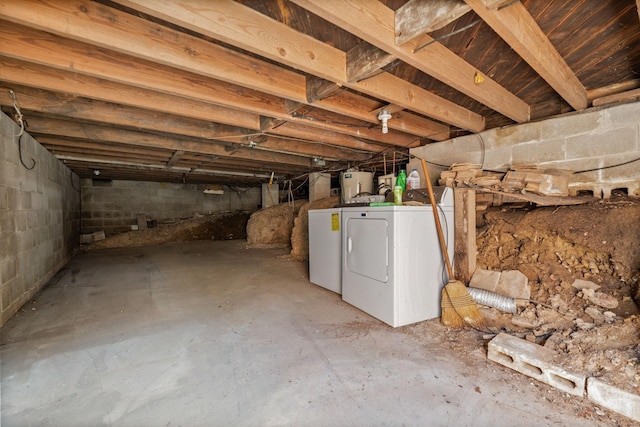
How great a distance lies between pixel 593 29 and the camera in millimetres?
1692

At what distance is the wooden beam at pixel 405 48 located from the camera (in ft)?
4.38

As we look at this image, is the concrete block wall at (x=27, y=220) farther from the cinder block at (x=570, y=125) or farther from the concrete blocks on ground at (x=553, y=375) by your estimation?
the cinder block at (x=570, y=125)

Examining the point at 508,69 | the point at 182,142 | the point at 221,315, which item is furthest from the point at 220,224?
the point at 508,69

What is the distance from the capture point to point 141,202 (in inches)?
329

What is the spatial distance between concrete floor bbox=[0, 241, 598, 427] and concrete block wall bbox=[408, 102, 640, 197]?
1.93 metres

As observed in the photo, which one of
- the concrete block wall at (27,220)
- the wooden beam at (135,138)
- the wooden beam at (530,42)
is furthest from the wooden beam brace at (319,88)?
the concrete block wall at (27,220)

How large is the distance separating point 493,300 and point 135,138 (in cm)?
433

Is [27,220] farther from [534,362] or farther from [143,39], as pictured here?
[534,362]

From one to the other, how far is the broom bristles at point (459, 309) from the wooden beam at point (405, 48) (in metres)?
1.57

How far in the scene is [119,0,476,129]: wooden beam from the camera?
133 cm

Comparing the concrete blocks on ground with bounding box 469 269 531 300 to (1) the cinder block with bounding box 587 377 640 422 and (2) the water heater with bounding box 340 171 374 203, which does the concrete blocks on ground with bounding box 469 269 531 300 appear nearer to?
(1) the cinder block with bounding box 587 377 640 422

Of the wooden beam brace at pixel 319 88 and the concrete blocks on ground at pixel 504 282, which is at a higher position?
the wooden beam brace at pixel 319 88

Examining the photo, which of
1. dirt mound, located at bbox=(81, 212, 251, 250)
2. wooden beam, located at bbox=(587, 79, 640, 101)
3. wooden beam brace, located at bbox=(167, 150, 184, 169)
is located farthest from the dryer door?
dirt mound, located at bbox=(81, 212, 251, 250)

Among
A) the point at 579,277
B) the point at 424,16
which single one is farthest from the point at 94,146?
the point at 579,277
